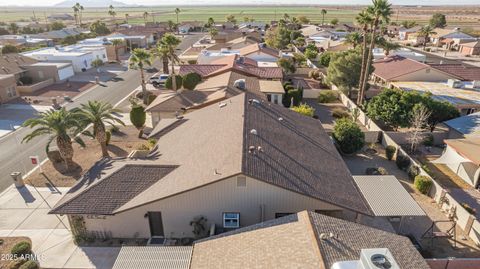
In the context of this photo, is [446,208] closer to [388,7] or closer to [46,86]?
[388,7]

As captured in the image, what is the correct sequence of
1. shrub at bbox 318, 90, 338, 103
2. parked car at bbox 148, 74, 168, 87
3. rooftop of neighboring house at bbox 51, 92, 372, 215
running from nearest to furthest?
rooftop of neighboring house at bbox 51, 92, 372, 215
shrub at bbox 318, 90, 338, 103
parked car at bbox 148, 74, 168, 87

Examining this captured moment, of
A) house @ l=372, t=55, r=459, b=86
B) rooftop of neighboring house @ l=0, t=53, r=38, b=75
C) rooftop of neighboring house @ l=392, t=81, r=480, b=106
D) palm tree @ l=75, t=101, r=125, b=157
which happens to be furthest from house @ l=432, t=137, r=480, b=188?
rooftop of neighboring house @ l=0, t=53, r=38, b=75

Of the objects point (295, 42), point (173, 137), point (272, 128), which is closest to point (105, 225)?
point (173, 137)

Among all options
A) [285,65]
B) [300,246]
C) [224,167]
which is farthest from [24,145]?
[285,65]

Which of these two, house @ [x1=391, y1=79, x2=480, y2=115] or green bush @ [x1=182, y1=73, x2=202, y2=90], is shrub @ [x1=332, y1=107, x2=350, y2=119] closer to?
house @ [x1=391, y1=79, x2=480, y2=115]

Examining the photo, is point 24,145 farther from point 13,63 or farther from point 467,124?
point 467,124

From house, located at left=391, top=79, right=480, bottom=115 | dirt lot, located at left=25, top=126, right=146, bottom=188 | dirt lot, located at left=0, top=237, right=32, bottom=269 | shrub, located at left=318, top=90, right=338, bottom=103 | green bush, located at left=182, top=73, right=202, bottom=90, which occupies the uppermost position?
green bush, located at left=182, top=73, right=202, bottom=90
